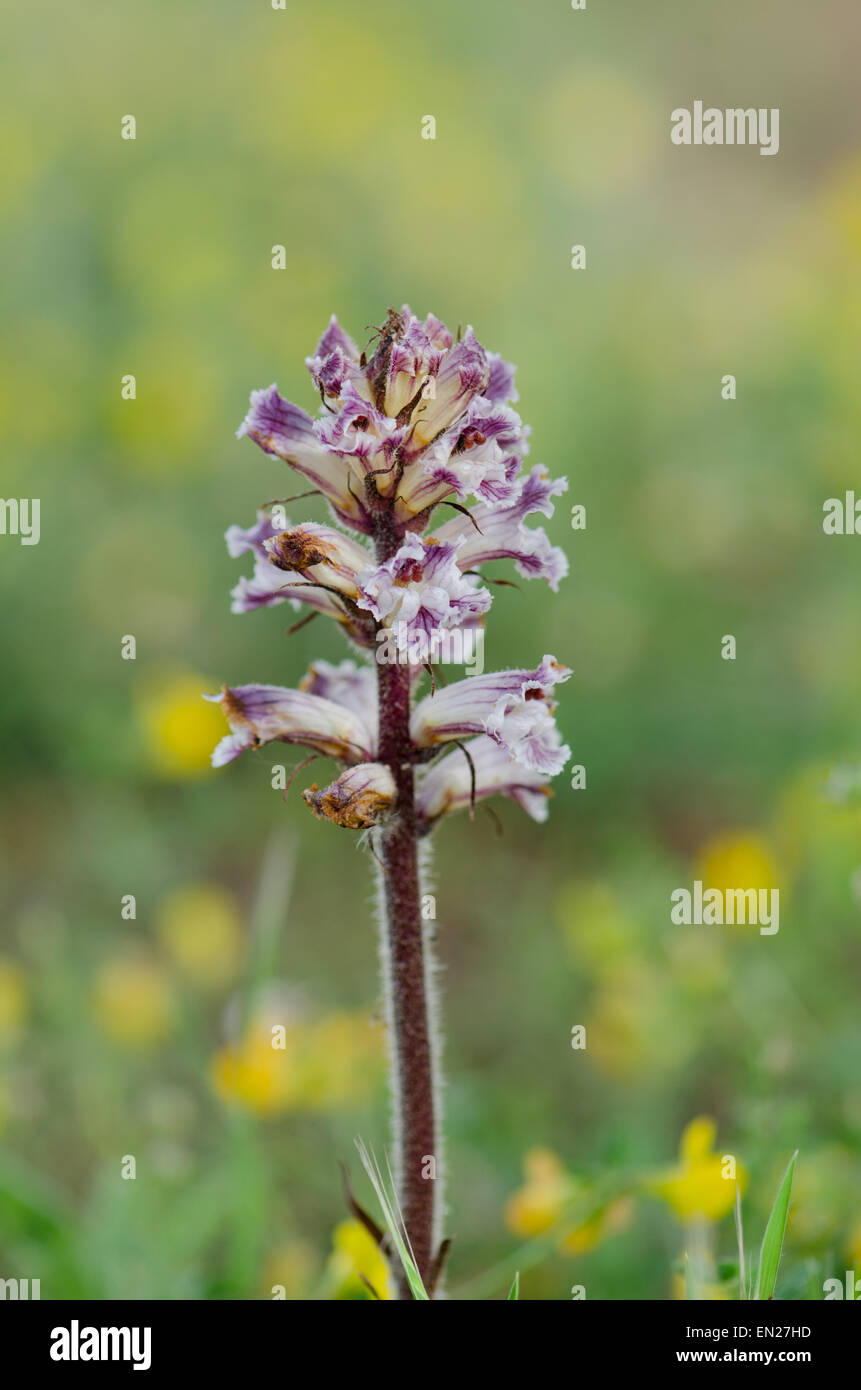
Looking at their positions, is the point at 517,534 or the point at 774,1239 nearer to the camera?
the point at 774,1239

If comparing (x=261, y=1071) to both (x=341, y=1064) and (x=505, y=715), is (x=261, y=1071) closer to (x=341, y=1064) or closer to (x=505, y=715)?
(x=341, y=1064)

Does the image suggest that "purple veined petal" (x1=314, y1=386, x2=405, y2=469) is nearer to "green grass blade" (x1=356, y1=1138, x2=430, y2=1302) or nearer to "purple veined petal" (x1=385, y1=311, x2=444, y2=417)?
"purple veined petal" (x1=385, y1=311, x2=444, y2=417)

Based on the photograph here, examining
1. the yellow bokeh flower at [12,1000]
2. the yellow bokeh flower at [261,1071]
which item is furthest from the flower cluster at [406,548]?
the yellow bokeh flower at [12,1000]

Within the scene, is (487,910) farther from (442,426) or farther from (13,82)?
(13,82)

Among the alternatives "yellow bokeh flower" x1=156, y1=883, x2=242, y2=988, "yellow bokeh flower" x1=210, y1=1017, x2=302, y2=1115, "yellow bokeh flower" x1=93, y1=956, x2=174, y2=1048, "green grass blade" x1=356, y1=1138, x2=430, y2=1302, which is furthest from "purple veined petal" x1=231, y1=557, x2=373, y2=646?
"yellow bokeh flower" x1=156, y1=883, x2=242, y2=988

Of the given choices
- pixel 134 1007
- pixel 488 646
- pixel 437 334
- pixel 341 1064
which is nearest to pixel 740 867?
pixel 341 1064

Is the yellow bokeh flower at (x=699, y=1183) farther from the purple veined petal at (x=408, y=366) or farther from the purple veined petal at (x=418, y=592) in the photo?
the purple veined petal at (x=408, y=366)
